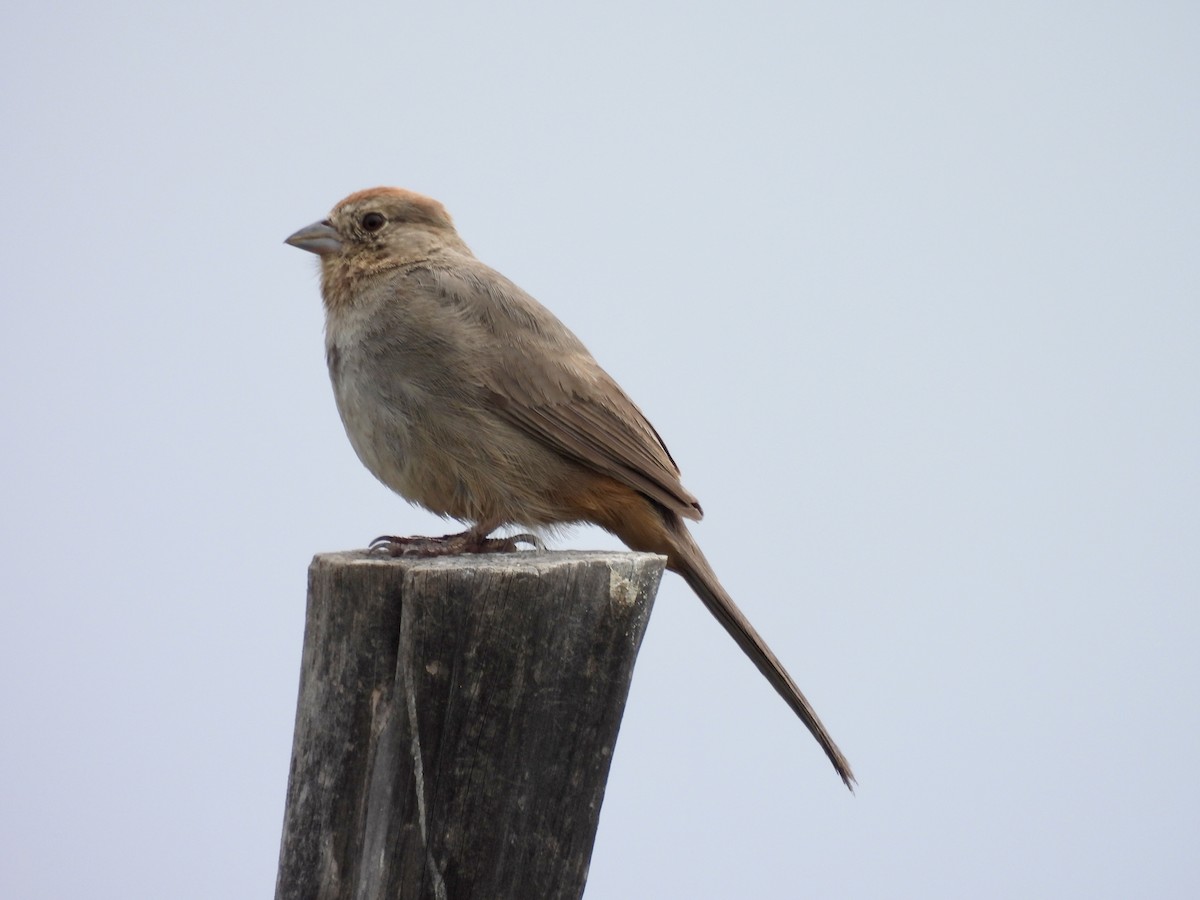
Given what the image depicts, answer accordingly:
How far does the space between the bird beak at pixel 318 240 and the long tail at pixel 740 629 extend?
166cm

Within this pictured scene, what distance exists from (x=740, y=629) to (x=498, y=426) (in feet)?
3.47

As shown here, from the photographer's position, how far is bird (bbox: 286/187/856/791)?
4.43m

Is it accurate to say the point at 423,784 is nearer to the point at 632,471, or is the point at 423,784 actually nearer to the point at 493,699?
the point at 493,699

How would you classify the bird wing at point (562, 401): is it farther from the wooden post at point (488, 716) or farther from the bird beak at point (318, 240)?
the wooden post at point (488, 716)

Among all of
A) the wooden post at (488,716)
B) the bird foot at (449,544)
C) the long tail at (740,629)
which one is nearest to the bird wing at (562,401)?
the long tail at (740,629)

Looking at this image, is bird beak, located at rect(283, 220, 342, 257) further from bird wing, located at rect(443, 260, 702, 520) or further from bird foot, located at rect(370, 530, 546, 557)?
bird foot, located at rect(370, 530, 546, 557)

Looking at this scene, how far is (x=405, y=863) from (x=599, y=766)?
1.70 ft

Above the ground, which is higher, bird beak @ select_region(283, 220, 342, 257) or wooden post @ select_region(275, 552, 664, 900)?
bird beak @ select_region(283, 220, 342, 257)

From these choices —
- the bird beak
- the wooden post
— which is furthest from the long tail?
the bird beak

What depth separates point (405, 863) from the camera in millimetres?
3215

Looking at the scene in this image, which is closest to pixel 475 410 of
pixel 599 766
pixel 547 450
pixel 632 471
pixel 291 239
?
pixel 547 450

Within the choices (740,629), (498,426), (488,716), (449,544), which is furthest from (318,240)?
(488,716)

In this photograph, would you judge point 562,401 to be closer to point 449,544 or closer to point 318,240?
point 449,544

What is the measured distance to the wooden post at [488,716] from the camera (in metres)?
3.20
